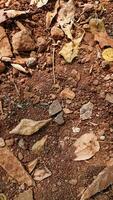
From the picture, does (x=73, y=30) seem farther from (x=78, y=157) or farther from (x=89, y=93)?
(x=78, y=157)

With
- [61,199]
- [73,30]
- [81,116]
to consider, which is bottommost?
Result: [61,199]

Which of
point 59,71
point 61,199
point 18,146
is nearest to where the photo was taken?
point 61,199

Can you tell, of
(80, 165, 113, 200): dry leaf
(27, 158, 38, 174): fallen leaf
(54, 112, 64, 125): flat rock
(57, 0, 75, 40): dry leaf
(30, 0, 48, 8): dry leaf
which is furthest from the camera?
(30, 0, 48, 8): dry leaf

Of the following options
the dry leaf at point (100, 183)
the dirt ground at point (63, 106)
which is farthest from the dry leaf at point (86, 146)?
the dry leaf at point (100, 183)

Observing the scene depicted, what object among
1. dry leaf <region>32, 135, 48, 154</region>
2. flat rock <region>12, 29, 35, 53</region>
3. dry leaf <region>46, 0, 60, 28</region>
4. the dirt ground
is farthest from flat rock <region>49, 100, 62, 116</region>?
dry leaf <region>46, 0, 60, 28</region>

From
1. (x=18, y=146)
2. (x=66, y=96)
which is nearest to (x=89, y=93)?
(x=66, y=96)

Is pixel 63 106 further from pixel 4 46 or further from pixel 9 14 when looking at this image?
pixel 9 14

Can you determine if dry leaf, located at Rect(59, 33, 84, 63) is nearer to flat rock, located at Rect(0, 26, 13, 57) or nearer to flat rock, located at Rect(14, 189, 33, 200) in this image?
flat rock, located at Rect(0, 26, 13, 57)
